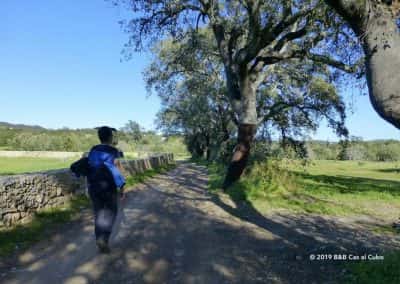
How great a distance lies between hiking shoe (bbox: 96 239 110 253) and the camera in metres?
4.70

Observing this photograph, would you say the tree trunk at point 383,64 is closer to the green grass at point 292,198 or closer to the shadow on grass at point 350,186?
the green grass at point 292,198

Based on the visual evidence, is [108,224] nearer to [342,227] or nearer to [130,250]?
[130,250]

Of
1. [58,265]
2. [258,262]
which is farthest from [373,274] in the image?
[58,265]

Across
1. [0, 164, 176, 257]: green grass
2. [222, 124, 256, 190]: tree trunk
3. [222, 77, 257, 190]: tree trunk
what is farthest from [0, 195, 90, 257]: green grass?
[222, 77, 257, 190]: tree trunk

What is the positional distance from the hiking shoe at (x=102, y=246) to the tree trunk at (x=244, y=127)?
7.28 meters

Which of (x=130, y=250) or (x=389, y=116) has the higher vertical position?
(x=389, y=116)

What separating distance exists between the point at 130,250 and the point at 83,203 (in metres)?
4.70

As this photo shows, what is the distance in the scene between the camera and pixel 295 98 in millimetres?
17953

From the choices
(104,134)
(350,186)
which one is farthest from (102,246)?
(350,186)

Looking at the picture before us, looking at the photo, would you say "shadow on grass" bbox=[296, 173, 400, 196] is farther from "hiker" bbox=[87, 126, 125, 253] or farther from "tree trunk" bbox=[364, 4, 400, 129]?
"tree trunk" bbox=[364, 4, 400, 129]

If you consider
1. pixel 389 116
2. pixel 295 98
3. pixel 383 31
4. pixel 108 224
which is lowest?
pixel 108 224

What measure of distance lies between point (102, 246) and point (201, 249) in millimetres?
1667

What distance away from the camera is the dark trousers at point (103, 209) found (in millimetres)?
4770

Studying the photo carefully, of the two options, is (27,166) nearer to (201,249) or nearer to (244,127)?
(244,127)
